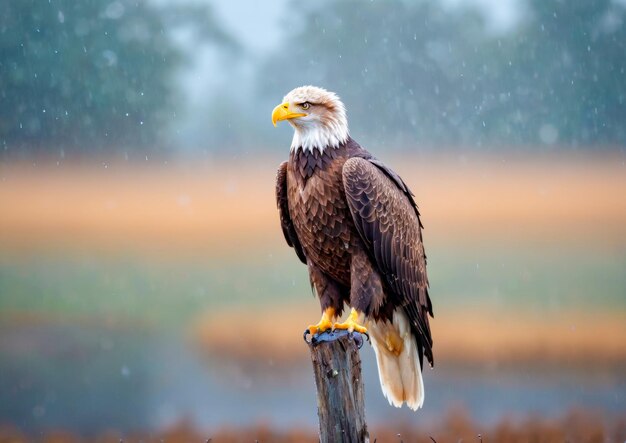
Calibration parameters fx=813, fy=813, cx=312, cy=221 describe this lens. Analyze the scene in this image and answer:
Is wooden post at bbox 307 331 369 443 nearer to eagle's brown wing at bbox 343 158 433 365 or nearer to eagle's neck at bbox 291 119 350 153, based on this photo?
eagle's brown wing at bbox 343 158 433 365

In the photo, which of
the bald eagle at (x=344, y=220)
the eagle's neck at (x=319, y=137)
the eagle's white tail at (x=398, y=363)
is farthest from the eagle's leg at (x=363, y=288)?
the eagle's neck at (x=319, y=137)

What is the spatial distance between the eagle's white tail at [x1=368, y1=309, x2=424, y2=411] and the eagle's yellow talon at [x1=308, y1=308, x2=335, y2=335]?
282 millimetres

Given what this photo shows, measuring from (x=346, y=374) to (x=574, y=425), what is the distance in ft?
9.51

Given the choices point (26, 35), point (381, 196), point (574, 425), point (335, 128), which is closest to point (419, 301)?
point (381, 196)

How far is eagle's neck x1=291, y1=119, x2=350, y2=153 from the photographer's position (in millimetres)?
3398

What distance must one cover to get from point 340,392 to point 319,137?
1.05m

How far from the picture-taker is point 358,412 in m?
3.11

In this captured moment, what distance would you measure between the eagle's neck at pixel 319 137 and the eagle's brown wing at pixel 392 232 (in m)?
0.13

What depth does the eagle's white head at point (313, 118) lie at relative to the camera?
339 centimetres

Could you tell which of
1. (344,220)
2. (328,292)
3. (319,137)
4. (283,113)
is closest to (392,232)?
(344,220)

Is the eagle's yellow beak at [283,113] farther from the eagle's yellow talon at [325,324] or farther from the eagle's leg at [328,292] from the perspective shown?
the eagle's yellow talon at [325,324]

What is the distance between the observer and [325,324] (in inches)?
134

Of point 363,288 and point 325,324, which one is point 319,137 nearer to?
point 363,288

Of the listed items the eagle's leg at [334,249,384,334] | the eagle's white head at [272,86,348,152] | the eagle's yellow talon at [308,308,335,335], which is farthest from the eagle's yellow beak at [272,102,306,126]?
the eagle's yellow talon at [308,308,335,335]
